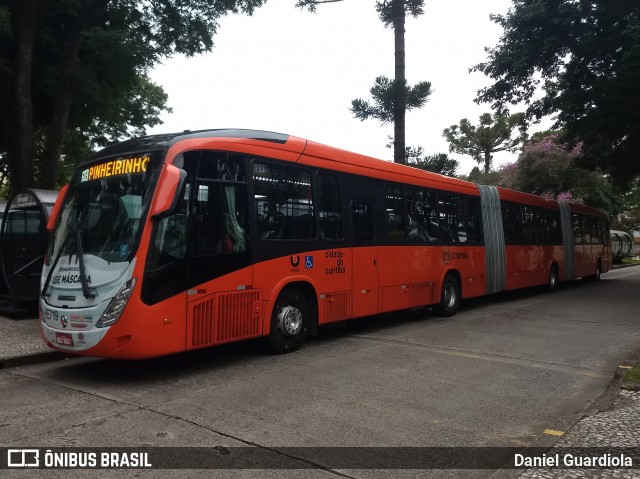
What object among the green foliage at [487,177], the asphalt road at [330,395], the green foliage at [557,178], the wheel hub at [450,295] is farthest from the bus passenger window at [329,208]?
the green foliage at [487,177]

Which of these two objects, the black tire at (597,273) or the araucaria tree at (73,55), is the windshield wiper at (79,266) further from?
the black tire at (597,273)

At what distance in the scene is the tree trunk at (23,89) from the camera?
13.9m

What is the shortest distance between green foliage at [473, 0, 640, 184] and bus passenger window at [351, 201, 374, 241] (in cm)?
776

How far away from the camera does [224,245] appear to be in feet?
23.2

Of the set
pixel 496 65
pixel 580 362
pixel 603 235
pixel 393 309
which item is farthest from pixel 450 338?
pixel 603 235

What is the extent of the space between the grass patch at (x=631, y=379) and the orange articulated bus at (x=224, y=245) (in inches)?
165

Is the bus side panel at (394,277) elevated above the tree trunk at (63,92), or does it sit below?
below

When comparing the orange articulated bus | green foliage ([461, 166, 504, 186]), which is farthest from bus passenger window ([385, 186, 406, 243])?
green foliage ([461, 166, 504, 186])

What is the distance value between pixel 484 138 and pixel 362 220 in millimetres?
38424

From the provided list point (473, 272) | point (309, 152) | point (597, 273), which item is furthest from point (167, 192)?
point (597, 273)

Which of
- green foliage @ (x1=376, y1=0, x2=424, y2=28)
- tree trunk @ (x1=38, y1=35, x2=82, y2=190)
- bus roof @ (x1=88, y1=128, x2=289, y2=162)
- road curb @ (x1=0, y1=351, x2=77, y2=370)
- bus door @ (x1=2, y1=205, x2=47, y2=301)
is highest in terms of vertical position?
green foliage @ (x1=376, y1=0, x2=424, y2=28)

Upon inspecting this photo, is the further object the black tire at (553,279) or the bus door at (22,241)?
the black tire at (553,279)

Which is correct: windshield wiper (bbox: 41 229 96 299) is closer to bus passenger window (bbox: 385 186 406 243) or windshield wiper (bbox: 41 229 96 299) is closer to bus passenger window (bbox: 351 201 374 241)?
bus passenger window (bbox: 351 201 374 241)

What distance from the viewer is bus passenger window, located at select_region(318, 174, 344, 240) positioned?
29.0 feet
